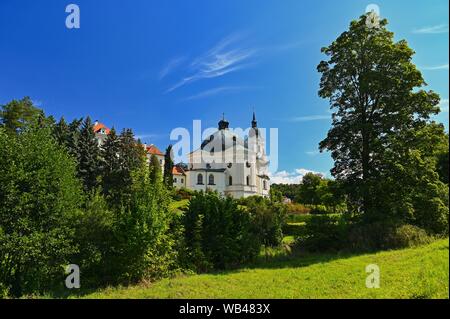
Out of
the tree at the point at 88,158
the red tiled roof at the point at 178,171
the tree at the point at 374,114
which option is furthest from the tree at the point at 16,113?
the tree at the point at 374,114

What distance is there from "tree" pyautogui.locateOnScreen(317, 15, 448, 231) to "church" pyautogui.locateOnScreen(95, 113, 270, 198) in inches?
1744

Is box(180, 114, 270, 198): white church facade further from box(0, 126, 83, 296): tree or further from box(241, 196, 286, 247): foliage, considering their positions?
box(0, 126, 83, 296): tree

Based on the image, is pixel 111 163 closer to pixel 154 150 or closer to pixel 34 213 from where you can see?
pixel 154 150

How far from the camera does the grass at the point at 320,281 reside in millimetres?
8758

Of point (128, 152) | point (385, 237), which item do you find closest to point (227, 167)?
point (128, 152)

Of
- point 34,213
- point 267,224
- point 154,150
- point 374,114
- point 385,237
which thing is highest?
point 154,150

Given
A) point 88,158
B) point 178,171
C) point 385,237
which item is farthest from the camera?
point 178,171

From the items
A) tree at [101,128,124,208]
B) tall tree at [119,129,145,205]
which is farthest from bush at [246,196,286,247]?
tall tree at [119,129,145,205]

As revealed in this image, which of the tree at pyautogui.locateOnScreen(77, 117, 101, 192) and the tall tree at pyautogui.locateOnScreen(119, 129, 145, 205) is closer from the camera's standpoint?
the tree at pyautogui.locateOnScreen(77, 117, 101, 192)

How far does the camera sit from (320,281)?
35.7 ft

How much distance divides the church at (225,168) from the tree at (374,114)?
4429cm

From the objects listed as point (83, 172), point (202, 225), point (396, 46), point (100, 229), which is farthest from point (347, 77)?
point (83, 172)

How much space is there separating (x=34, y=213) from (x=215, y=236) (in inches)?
270

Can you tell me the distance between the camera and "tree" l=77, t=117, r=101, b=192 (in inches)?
1596
